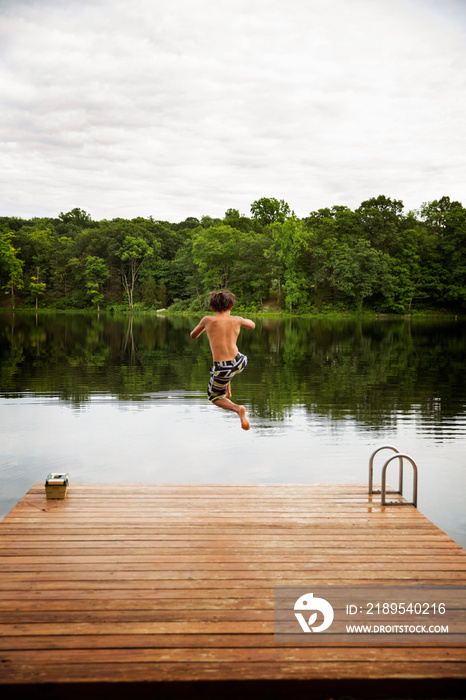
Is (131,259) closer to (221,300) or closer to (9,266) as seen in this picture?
(9,266)

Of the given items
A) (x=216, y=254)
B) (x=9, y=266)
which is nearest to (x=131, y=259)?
(x=216, y=254)

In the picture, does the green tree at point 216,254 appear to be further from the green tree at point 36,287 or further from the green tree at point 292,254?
the green tree at point 36,287

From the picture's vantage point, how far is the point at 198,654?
2.87 meters

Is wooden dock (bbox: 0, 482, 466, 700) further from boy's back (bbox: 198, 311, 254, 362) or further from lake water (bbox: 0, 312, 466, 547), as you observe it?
lake water (bbox: 0, 312, 466, 547)

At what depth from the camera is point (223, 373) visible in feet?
15.9

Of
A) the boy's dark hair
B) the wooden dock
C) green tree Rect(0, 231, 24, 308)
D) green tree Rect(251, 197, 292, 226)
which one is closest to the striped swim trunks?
the boy's dark hair

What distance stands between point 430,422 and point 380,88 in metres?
66.4

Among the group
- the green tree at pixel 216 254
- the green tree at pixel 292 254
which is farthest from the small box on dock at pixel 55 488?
the green tree at pixel 216 254

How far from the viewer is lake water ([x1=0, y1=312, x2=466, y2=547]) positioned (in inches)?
339

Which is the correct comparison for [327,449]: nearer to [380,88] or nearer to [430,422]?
[430,422]

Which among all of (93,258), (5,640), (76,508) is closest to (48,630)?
(5,640)

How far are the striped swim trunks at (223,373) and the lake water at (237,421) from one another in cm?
372

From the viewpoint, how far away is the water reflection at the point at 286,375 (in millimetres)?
13516

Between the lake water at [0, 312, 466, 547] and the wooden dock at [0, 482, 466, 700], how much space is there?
2.33m
